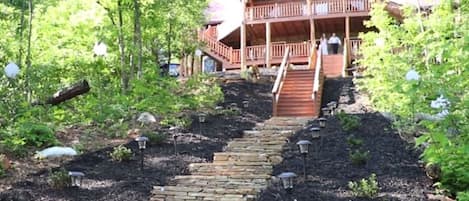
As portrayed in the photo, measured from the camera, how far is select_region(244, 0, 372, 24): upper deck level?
21.2m

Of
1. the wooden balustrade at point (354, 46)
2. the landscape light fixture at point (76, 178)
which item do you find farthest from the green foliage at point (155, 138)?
the wooden balustrade at point (354, 46)

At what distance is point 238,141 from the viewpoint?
947 centimetres

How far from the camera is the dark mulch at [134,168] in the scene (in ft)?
21.8

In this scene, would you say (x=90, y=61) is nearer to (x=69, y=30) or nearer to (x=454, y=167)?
(x=69, y=30)

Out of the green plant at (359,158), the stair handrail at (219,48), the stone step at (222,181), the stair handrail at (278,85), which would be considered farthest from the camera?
the stair handrail at (219,48)

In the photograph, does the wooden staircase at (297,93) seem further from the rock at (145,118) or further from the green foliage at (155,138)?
the green foliage at (155,138)

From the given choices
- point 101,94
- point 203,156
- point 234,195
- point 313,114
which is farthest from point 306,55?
point 234,195

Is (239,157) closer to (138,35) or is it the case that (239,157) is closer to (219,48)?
(138,35)

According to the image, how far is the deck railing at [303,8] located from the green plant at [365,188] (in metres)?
15.7

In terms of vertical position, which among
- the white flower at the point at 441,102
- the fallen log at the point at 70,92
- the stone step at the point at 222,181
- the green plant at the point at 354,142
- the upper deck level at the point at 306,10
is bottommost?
the stone step at the point at 222,181

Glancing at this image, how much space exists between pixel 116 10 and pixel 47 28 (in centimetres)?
170

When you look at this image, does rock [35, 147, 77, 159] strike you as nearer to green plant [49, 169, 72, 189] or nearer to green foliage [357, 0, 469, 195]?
green plant [49, 169, 72, 189]

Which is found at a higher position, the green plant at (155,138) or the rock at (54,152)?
the green plant at (155,138)

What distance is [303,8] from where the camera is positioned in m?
21.9
